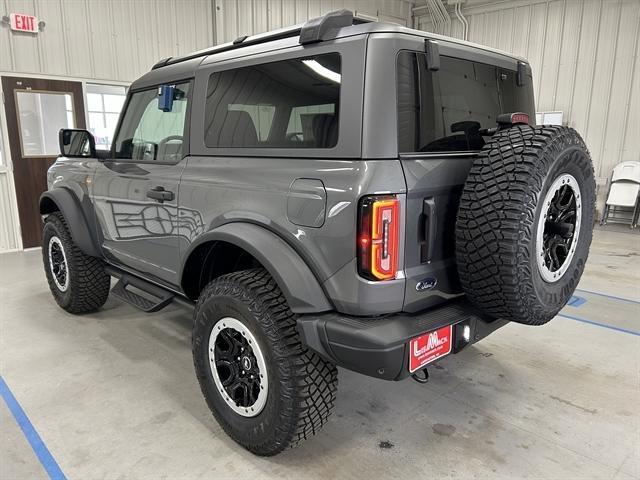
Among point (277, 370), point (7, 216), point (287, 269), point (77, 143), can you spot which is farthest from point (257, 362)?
point (7, 216)

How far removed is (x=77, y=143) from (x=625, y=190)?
27.9 feet

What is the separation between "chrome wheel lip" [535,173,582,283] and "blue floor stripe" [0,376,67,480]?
2076 mm

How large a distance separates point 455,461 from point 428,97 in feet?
4.95

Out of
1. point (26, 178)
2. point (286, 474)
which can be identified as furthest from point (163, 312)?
point (26, 178)

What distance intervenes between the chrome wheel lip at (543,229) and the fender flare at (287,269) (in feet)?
2.71

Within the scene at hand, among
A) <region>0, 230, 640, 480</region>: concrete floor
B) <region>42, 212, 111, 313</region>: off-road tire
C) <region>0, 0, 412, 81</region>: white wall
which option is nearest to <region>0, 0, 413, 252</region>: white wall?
<region>0, 0, 412, 81</region>: white wall

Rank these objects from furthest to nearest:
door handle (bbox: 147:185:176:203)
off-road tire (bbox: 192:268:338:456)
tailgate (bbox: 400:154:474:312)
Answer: door handle (bbox: 147:185:176:203)
off-road tire (bbox: 192:268:338:456)
tailgate (bbox: 400:154:474:312)

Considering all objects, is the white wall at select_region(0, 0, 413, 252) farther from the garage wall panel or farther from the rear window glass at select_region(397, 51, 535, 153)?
the rear window glass at select_region(397, 51, 535, 153)

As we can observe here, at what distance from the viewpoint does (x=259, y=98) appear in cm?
210

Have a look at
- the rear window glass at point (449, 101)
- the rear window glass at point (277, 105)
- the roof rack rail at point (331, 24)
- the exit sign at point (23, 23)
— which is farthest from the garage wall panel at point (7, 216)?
the rear window glass at point (449, 101)

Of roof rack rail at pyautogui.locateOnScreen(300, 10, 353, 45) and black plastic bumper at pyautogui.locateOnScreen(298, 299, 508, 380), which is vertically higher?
roof rack rail at pyautogui.locateOnScreen(300, 10, 353, 45)

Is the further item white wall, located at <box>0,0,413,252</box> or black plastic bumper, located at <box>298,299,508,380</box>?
white wall, located at <box>0,0,413,252</box>

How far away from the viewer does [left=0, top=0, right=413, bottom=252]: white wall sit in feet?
19.3

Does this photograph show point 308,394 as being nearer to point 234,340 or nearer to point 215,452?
point 234,340
